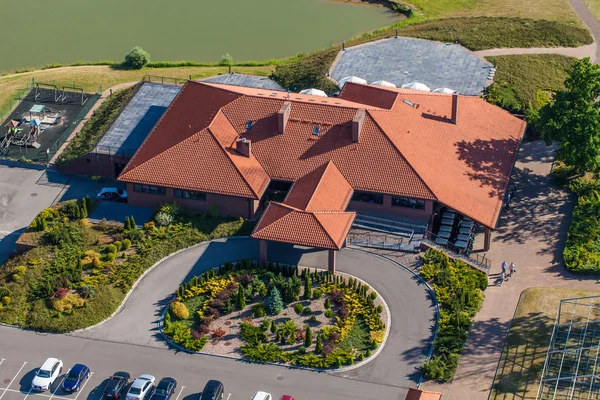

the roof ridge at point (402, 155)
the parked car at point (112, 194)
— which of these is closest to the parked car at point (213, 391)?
the parked car at point (112, 194)

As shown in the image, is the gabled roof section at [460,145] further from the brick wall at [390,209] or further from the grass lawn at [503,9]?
the grass lawn at [503,9]

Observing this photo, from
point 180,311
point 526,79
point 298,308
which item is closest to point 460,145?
point 526,79

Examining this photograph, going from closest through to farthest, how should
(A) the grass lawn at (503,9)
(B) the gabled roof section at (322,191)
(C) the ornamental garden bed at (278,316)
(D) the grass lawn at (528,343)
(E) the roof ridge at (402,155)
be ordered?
(D) the grass lawn at (528,343)
(C) the ornamental garden bed at (278,316)
(B) the gabled roof section at (322,191)
(E) the roof ridge at (402,155)
(A) the grass lawn at (503,9)

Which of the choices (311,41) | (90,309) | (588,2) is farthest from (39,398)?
(588,2)

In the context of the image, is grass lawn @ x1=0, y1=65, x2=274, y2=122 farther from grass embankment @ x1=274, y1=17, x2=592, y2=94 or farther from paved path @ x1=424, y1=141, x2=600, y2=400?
paved path @ x1=424, y1=141, x2=600, y2=400

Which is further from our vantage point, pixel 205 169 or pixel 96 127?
pixel 96 127

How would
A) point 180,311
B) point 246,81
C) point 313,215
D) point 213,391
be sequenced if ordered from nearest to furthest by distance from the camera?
point 213,391
point 180,311
point 313,215
point 246,81

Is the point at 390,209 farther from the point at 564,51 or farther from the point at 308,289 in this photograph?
the point at 564,51

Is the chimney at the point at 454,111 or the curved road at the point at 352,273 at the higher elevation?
the chimney at the point at 454,111
